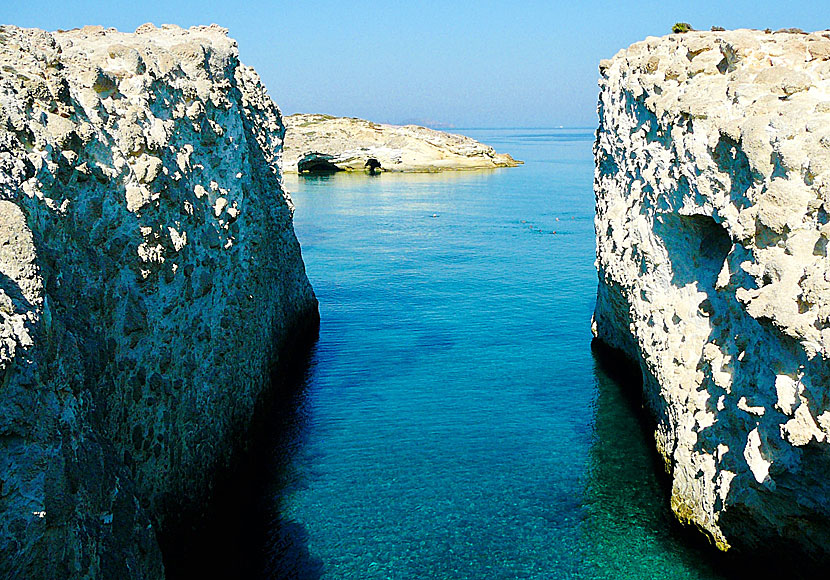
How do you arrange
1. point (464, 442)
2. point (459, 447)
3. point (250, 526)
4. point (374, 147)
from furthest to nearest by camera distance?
point (374, 147), point (464, 442), point (459, 447), point (250, 526)

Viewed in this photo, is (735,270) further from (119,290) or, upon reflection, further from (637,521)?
(119,290)

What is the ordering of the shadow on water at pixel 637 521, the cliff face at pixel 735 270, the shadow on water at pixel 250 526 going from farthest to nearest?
the shadow on water at pixel 250 526
the shadow on water at pixel 637 521
the cliff face at pixel 735 270

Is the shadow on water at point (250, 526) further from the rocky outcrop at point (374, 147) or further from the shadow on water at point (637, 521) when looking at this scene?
the rocky outcrop at point (374, 147)

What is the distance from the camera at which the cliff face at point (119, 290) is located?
7.61m

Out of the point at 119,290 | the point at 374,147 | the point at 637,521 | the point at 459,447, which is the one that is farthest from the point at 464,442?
the point at 374,147

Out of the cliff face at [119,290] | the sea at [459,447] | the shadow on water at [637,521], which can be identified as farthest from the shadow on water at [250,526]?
the shadow on water at [637,521]

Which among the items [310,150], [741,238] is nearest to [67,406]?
[741,238]

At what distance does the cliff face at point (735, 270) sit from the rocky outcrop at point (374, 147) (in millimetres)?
77578

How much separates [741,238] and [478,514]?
325 inches

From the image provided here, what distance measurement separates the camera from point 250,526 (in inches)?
635

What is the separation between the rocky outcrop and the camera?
95.1m

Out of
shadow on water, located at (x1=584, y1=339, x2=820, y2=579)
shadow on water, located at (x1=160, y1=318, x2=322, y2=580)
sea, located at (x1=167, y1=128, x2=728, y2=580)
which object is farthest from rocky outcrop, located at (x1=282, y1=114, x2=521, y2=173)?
shadow on water, located at (x1=584, y1=339, x2=820, y2=579)

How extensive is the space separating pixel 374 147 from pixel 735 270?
86853 millimetres

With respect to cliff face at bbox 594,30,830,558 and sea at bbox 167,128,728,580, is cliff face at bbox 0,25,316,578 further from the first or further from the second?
cliff face at bbox 594,30,830,558
